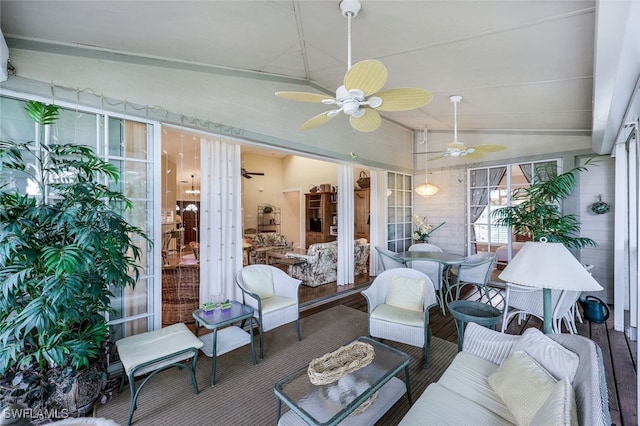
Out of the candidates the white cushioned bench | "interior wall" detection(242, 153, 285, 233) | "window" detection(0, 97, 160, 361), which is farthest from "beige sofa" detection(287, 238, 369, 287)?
"interior wall" detection(242, 153, 285, 233)

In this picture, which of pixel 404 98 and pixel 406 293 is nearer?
pixel 404 98

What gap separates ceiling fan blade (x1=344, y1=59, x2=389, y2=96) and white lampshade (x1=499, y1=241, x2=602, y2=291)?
156 centimetres

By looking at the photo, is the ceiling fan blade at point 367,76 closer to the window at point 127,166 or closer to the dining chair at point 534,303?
the window at point 127,166

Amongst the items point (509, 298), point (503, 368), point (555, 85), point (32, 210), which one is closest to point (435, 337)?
point (509, 298)

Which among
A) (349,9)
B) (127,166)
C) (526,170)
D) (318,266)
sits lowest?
(318,266)

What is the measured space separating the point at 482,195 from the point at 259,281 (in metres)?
A: 4.95

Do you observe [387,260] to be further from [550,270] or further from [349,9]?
[349,9]

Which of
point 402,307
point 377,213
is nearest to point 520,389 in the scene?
point 402,307

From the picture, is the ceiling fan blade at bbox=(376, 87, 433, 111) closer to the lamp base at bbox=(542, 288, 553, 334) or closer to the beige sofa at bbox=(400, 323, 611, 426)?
the lamp base at bbox=(542, 288, 553, 334)

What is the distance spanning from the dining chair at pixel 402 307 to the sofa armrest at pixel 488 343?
0.52 m

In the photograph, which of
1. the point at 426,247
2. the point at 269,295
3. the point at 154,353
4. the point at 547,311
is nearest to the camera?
the point at 547,311

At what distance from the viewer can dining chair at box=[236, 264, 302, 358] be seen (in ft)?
9.78

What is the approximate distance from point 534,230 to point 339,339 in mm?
3096

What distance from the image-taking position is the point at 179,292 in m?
3.90
